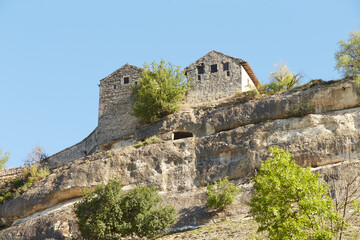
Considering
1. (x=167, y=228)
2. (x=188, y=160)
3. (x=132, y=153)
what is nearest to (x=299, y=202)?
(x=167, y=228)

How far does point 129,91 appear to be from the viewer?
40938mm

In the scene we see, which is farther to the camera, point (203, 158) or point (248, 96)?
point (248, 96)

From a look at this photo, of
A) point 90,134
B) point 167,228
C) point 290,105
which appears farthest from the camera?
point 90,134

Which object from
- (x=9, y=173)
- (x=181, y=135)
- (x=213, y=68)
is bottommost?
(x=9, y=173)

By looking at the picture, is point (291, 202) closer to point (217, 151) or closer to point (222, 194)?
point (222, 194)

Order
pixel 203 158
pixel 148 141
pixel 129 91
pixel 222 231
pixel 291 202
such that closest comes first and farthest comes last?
pixel 291 202 < pixel 222 231 < pixel 203 158 < pixel 148 141 < pixel 129 91

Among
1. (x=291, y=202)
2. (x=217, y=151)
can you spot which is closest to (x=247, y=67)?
(x=217, y=151)

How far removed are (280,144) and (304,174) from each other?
1163 cm

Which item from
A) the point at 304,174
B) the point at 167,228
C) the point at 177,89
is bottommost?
the point at 167,228

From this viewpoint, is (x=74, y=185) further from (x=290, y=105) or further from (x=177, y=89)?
(x=290, y=105)

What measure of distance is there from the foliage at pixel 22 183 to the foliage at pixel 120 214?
900cm

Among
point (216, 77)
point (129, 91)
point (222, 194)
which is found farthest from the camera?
point (129, 91)

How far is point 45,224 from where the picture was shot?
31.4m

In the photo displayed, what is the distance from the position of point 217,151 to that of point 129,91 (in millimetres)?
11010
